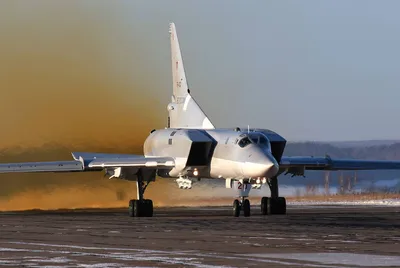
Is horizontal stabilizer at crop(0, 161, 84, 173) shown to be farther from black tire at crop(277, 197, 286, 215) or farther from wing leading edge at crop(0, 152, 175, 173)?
black tire at crop(277, 197, 286, 215)

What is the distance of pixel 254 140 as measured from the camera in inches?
1657

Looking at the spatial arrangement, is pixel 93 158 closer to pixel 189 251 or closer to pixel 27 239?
pixel 27 239

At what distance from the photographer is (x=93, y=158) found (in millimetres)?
46031

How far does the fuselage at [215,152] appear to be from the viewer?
41062mm

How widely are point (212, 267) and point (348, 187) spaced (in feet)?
143

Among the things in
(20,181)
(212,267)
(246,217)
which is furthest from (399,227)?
(20,181)

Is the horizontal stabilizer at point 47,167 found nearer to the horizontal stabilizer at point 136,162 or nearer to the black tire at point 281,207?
the horizontal stabilizer at point 136,162

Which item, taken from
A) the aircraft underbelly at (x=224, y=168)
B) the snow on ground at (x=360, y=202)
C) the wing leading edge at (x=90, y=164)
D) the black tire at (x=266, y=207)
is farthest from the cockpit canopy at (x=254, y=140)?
the snow on ground at (x=360, y=202)

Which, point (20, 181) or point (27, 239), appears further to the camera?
point (20, 181)

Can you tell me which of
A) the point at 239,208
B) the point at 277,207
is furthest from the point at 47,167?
the point at 277,207

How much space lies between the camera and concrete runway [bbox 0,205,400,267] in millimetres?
19938

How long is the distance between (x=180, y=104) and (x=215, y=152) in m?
6.77

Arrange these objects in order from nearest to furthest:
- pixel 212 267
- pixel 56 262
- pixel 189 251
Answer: pixel 212 267 < pixel 56 262 < pixel 189 251

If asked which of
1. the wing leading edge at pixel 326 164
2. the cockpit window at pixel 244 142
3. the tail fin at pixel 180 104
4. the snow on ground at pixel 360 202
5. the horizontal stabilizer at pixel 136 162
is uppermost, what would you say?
the tail fin at pixel 180 104
